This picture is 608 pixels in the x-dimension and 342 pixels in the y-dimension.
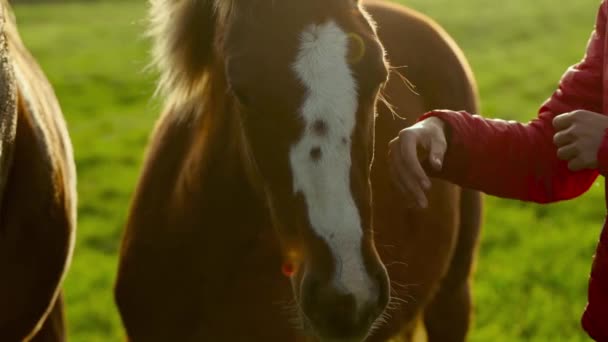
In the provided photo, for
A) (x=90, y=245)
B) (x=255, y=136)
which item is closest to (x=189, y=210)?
(x=255, y=136)

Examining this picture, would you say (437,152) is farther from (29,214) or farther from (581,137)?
(29,214)

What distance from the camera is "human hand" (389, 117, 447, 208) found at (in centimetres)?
195

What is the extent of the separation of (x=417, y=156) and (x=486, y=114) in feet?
22.6

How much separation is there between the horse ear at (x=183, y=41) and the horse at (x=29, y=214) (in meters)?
0.44

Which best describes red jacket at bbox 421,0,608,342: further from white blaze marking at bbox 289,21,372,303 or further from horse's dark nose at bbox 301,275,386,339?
horse's dark nose at bbox 301,275,386,339

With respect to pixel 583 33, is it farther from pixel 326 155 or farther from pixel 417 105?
pixel 326 155

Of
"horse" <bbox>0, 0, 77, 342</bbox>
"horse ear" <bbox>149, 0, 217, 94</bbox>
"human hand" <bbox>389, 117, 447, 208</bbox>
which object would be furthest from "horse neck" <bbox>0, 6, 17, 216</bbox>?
"human hand" <bbox>389, 117, 447, 208</bbox>

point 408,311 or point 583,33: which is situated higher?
point 408,311

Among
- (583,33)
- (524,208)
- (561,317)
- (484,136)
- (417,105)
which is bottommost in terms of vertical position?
(583,33)

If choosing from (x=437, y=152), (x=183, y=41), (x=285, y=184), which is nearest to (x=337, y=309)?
(x=285, y=184)

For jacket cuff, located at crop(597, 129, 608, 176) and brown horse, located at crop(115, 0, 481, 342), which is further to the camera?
brown horse, located at crop(115, 0, 481, 342)

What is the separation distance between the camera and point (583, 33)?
44.3ft

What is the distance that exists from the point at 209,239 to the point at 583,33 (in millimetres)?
12069

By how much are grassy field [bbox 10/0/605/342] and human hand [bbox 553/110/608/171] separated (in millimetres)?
1488
